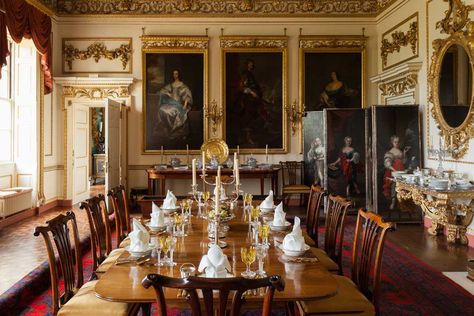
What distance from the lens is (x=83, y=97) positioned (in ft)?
30.1

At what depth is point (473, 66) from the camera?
570cm

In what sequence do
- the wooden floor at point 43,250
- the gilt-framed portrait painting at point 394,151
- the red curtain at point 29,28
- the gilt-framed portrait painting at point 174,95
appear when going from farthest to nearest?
the gilt-framed portrait painting at point 174,95 → the gilt-framed portrait painting at point 394,151 → the red curtain at point 29,28 → the wooden floor at point 43,250

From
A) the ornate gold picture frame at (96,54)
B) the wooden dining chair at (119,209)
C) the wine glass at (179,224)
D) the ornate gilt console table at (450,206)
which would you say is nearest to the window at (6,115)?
the ornate gold picture frame at (96,54)

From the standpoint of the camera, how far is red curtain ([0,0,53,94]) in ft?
21.0

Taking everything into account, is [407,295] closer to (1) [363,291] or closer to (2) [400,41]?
(1) [363,291]

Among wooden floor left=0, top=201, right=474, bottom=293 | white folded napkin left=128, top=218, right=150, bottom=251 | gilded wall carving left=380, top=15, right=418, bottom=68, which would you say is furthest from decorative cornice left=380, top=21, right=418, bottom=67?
white folded napkin left=128, top=218, right=150, bottom=251

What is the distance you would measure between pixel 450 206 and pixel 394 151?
72.4 inches

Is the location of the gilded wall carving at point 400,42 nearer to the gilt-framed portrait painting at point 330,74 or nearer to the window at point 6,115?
the gilt-framed portrait painting at point 330,74

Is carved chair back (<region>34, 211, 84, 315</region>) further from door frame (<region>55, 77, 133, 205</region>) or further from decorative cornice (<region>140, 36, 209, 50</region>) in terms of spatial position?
decorative cornice (<region>140, 36, 209, 50</region>)

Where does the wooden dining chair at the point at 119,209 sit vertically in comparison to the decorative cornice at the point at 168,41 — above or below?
below

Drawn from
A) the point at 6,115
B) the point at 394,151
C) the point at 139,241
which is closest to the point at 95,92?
the point at 6,115

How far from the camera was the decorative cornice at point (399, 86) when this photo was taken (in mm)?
7454

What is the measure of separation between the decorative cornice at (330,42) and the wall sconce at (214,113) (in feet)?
7.84

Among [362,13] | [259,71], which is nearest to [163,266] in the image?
[259,71]
